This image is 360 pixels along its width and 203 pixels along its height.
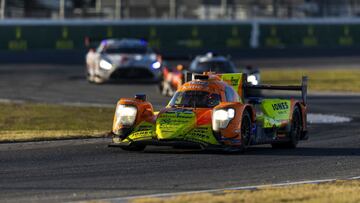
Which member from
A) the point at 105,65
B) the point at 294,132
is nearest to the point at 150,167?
the point at 294,132

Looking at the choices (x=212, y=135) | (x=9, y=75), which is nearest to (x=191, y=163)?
(x=212, y=135)

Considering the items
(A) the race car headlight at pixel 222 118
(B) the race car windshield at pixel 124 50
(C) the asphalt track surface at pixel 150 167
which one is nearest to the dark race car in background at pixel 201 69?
(B) the race car windshield at pixel 124 50

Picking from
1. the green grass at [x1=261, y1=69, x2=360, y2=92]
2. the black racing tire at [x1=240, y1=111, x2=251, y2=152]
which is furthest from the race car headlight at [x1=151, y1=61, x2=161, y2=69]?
the black racing tire at [x1=240, y1=111, x2=251, y2=152]

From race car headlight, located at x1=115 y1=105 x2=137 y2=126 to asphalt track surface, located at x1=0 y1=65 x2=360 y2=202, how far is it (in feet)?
1.40

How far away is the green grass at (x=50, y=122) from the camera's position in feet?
55.4

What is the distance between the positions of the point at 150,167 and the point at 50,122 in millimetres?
7552

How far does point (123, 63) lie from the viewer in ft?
99.6

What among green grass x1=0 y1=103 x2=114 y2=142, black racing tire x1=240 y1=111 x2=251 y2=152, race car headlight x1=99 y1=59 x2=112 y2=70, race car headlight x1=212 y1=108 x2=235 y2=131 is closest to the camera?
race car headlight x1=212 y1=108 x2=235 y2=131

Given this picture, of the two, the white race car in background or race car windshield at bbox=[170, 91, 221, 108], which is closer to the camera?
race car windshield at bbox=[170, 91, 221, 108]

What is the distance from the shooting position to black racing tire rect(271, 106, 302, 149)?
1525cm

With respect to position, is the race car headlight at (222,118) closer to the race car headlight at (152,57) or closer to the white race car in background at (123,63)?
the white race car in background at (123,63)

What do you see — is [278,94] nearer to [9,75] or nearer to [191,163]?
[9,75]

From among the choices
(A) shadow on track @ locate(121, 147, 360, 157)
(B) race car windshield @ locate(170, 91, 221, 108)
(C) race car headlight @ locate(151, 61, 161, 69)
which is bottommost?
(C) race car headlight @ locate(151, 61, 161, 69)

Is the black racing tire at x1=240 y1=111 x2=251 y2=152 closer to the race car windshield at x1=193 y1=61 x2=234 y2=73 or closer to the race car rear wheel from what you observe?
the race car rear wheel
